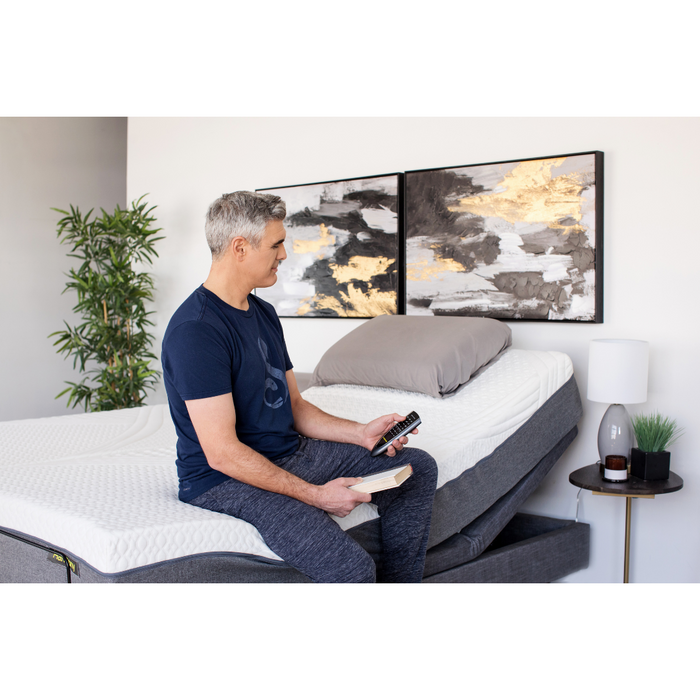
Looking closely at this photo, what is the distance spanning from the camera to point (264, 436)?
1.63 metres

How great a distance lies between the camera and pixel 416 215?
309cm

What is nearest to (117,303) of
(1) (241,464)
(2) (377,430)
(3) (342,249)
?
(3) (342,249)

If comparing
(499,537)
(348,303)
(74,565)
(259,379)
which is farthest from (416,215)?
(74,565)

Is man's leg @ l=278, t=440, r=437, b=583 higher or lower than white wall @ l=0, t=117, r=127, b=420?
lower

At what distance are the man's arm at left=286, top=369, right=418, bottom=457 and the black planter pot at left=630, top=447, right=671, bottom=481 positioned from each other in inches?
39.6

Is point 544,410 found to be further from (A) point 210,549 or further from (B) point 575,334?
(A) point 210,549

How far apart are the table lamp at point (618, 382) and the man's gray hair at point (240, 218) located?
1.36 m

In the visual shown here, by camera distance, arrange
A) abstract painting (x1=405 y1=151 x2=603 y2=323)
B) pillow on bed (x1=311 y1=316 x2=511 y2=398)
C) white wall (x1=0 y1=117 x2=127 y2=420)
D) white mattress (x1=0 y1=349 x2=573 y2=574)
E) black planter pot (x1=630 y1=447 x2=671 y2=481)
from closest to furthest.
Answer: white mattress (x1=0 y1=349 x2=573 y2=574) < black planter pot (x1=630 y1=447 x2=671 y2=481) < pillow on bed (x1=311 y1=316 x2=511 y2=398) < abstract painting (x1=405 y1=151 x2=603 y2=323) < white wall (x1=0 y1=117 x2=127 y2=420)

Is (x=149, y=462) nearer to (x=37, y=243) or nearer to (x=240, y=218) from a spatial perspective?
(x=240, y=218)

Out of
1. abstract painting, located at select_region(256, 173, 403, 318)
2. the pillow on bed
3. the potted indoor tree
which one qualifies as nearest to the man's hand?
the pillow on bed

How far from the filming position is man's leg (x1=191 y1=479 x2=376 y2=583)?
141cm

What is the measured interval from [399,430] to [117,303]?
9.32 feet

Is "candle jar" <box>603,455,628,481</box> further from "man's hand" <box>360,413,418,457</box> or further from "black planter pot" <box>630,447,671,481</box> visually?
"man's hand" <box>360,413,418,457</box>
